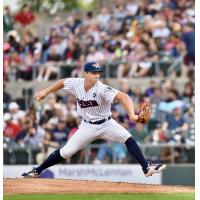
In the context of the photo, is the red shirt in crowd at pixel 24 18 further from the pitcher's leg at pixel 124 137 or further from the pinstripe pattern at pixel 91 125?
the pitcher's leg at pixel 124 137

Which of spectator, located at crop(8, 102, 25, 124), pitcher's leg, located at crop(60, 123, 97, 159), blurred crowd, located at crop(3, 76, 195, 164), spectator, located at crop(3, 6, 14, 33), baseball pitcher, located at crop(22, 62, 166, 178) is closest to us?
baseball pitcher, located at crop(22, 62, 166, 178)

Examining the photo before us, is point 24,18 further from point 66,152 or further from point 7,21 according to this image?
point 66,152

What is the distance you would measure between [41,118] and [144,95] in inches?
81.4

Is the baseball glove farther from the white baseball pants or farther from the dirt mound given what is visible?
the dirt mound

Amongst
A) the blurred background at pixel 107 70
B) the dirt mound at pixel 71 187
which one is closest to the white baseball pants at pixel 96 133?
the dirt mound at pixel 71 187

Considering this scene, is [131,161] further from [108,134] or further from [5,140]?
[108,134]

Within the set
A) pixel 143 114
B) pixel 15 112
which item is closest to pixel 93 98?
pixel 143 114

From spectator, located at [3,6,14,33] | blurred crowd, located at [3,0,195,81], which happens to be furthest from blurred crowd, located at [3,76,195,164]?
spectator, located at [3,6,14,33]

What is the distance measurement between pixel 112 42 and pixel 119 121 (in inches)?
123

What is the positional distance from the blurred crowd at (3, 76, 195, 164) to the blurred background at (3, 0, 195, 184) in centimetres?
2

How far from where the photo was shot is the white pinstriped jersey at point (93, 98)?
10367 mm

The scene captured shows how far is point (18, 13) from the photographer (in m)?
21.0

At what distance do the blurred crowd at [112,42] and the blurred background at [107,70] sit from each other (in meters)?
0.02

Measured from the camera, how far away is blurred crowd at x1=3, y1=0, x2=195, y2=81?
1783 centimetres
